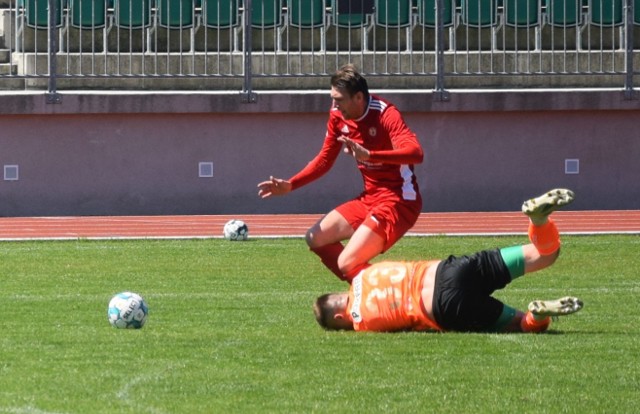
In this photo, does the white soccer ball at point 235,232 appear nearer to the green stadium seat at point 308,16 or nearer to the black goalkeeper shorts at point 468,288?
the green stadium seat at point 308,16

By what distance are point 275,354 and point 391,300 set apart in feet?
4.09

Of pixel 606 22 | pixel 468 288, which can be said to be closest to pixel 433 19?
pixel 606 22

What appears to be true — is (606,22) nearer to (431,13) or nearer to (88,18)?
(431,13)

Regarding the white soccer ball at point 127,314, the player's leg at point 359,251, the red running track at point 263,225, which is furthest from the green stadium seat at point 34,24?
the white soccer ball at point 127,314

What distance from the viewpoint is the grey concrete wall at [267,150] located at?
79.3ft

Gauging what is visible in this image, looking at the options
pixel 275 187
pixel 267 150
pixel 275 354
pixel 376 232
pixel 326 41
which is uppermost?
pixel 326 41

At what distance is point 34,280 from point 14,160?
10.3 m

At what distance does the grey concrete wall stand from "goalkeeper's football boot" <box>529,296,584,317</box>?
1459 cm

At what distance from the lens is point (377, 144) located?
38.3 feet

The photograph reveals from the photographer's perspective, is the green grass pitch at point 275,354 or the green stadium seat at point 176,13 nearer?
the green grass pitch at point 275,354

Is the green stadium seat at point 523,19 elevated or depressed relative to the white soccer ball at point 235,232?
elevated

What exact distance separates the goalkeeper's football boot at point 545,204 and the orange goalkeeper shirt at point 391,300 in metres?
0.76

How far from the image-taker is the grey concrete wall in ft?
79.3

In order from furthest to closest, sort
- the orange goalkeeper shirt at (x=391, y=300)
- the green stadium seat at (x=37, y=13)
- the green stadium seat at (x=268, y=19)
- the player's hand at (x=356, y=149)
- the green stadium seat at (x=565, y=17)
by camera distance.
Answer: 1. the green stadium seat at (x=565, y=17)
2. the green stadium seat at (x=268, y=19)
3. the green stadium seat at (x=37, y=13)
4. the player's hand at (x=356, y=149)
5. the orange goalkeeper shirt at (x=391, y=300)
